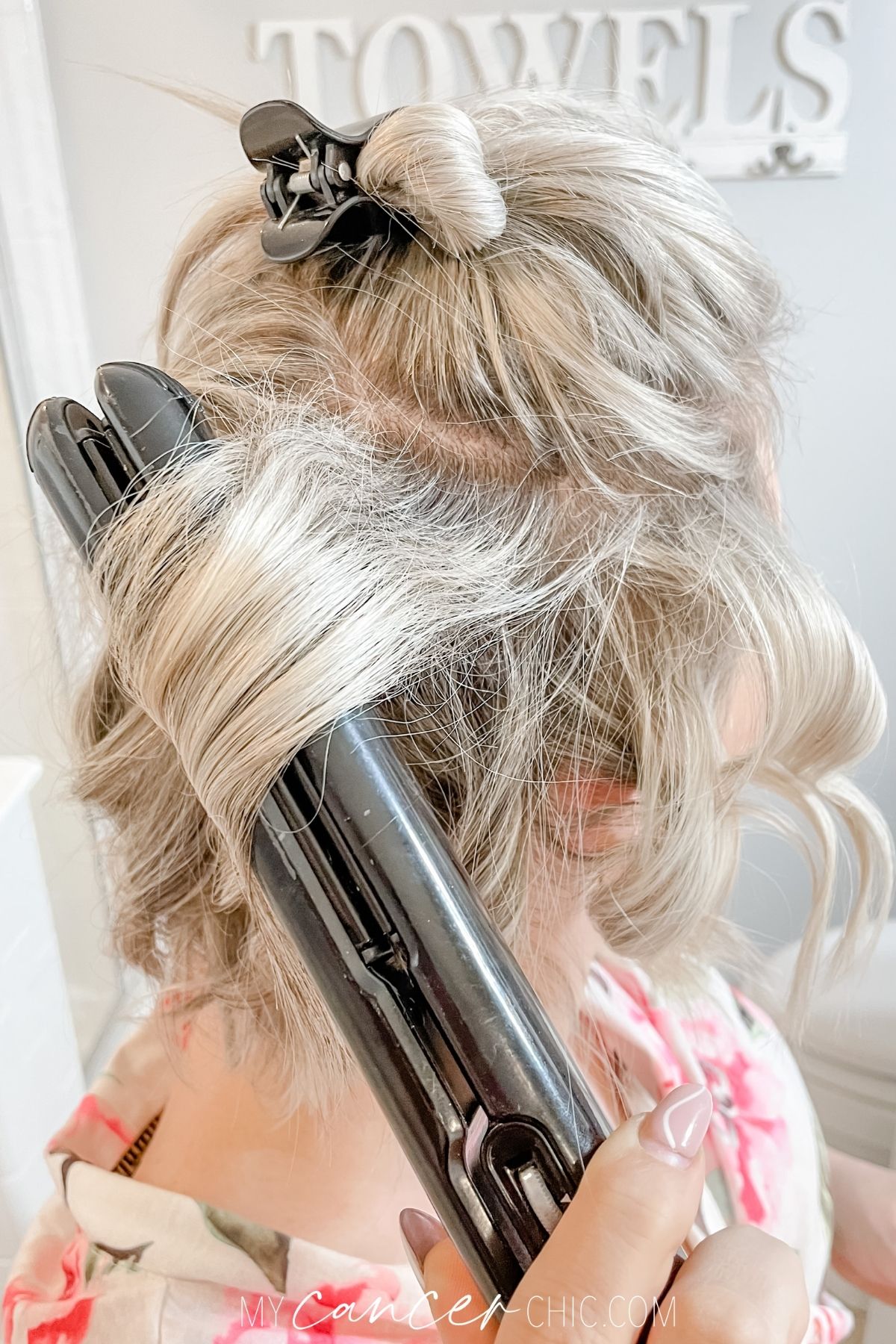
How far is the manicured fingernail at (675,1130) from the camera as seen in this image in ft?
1.02

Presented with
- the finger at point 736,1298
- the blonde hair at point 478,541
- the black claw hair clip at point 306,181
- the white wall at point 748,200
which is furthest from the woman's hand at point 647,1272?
the white wall at point 748,200

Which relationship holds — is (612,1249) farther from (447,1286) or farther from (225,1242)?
(225,1242)

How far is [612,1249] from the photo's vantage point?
0.28 metres

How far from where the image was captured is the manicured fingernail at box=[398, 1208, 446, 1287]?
1.18 ft

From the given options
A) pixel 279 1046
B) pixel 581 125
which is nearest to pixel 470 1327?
pixel 279 1046

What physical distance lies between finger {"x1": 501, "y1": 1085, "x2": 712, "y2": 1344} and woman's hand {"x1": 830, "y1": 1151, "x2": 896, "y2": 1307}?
0.66 meters

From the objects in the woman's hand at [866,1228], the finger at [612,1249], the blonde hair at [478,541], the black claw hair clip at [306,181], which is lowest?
the woman's hand at [866,1228]

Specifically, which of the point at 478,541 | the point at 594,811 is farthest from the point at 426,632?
the point at 594,811

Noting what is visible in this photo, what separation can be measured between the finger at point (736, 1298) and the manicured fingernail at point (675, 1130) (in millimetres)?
33

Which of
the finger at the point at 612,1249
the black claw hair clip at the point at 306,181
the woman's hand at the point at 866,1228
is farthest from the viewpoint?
the woman's hand at the point at 866,1228

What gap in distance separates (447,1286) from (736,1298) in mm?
103

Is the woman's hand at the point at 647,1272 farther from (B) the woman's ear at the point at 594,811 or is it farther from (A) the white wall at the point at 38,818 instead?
(A) the white wall at the point at 38,818

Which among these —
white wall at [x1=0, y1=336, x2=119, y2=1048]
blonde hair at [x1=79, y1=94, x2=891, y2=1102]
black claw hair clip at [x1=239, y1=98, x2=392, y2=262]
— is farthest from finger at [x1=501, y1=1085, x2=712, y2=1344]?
white wall at [x1=0, y1=336, x2=119, y2=1048]

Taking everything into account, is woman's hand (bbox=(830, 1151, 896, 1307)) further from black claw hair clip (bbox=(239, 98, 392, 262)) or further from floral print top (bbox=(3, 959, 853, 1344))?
black claw hair clip (bbox=(239, 98, 392, 262))
